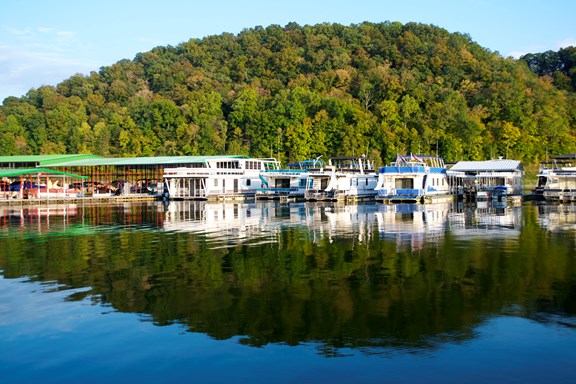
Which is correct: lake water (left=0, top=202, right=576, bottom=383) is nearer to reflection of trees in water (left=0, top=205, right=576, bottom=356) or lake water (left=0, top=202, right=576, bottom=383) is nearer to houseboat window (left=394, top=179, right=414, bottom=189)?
reflection of trees in water (left=0, top=205, right=576, bottom=356)

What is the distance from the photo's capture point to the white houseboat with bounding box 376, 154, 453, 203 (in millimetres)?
53250

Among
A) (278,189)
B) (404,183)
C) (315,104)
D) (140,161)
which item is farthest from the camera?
(315,104)

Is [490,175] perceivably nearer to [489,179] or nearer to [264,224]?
[489,179]

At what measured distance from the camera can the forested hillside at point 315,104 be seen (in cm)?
9262

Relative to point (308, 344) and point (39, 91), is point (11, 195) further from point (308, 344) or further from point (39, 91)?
point (39, 91)

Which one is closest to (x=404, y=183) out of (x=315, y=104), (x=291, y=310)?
(x=291, y=310)

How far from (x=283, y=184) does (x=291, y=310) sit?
53129mm

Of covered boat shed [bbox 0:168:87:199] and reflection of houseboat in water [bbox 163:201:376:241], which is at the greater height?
covered boat shed [bbox 0:168:87:199]

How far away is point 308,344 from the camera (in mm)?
10578

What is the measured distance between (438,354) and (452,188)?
193 feet

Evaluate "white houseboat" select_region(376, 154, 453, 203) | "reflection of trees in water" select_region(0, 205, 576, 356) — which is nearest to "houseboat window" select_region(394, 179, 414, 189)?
"white houseboat" select_region(376, 154, 453, 203)

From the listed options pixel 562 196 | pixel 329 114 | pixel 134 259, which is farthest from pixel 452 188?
pixel 134 259

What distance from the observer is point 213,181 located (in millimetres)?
63750

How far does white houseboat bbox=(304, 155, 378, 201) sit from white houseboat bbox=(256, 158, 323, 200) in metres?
1.59
